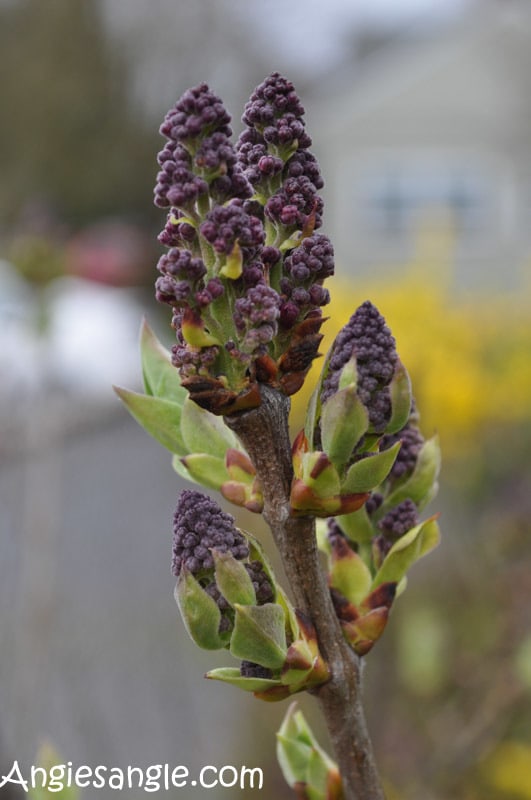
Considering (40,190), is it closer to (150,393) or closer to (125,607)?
(125,607)

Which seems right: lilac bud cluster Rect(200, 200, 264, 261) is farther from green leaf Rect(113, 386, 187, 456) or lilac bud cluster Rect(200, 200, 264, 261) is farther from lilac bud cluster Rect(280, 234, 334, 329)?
green leaf Rect(113, 386, 187, 456)

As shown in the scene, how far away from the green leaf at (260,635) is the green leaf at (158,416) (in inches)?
5.7

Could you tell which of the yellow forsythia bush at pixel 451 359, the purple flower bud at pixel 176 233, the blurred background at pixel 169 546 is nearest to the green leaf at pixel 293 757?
the purple flower bud at pixel 176 233

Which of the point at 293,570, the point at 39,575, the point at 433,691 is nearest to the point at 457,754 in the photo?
the point at 433,691

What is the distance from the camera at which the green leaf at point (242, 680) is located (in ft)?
1.66

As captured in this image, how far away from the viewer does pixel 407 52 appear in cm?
1717

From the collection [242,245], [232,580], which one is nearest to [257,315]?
[242,245]

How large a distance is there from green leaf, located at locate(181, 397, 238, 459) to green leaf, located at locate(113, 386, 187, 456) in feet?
0.05

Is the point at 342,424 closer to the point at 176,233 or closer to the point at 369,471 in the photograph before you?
the point at 369,471

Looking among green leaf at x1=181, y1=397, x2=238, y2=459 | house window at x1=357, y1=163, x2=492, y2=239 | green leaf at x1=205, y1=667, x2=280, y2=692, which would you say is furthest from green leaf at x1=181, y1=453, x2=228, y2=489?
house window at x1=357, y1=163, x2=492, y2=239

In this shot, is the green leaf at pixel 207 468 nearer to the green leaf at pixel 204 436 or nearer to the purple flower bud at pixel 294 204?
the green leaf at pixel 204 436

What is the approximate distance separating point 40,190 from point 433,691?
720 inches

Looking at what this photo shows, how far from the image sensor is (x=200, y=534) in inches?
19.7

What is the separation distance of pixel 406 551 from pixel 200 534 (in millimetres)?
143
